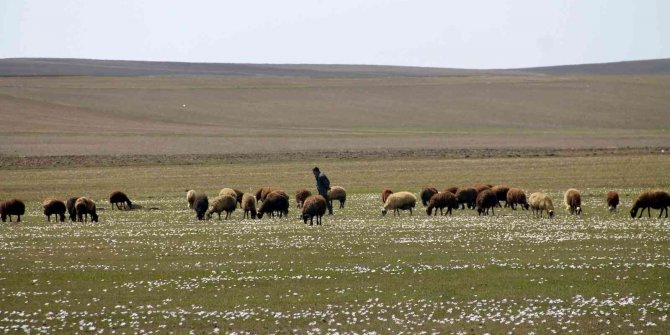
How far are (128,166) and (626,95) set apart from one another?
69355 mm

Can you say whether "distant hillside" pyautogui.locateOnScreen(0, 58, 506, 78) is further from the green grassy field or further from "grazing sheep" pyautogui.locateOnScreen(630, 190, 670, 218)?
"grazing sheep" pyautogui.locateOnScreen(630, 190, 670, 218)

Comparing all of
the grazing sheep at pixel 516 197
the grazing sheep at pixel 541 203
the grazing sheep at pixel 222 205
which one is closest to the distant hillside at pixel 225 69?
the grazing sheep at pixel 222 205

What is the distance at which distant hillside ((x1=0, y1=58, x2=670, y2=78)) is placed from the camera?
143625 mm

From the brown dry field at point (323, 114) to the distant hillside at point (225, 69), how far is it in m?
13.4

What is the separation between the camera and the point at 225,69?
160 meters

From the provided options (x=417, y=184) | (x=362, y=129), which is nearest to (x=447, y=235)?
(x=417, y=184)

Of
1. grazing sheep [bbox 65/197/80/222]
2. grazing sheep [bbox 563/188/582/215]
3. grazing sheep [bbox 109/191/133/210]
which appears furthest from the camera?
grazing sheep [bbox 109/191/133/210]

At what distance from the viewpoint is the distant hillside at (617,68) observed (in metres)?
156

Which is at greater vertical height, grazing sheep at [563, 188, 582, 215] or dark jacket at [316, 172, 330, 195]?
dark jacket at [316, 172, 330, 195]

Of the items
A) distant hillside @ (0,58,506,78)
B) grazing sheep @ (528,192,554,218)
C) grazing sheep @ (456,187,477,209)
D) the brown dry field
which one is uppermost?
distant hillside @ (0,58,506,78)

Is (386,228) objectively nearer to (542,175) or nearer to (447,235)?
(447,235)

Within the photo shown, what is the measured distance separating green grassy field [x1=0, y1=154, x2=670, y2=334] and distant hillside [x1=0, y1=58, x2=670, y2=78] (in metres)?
112

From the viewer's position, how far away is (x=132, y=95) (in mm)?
110750

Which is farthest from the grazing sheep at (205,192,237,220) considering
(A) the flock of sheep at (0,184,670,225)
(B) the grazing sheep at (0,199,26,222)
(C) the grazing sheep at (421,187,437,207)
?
(C) the grazing sheep at (421,187,437,207)
